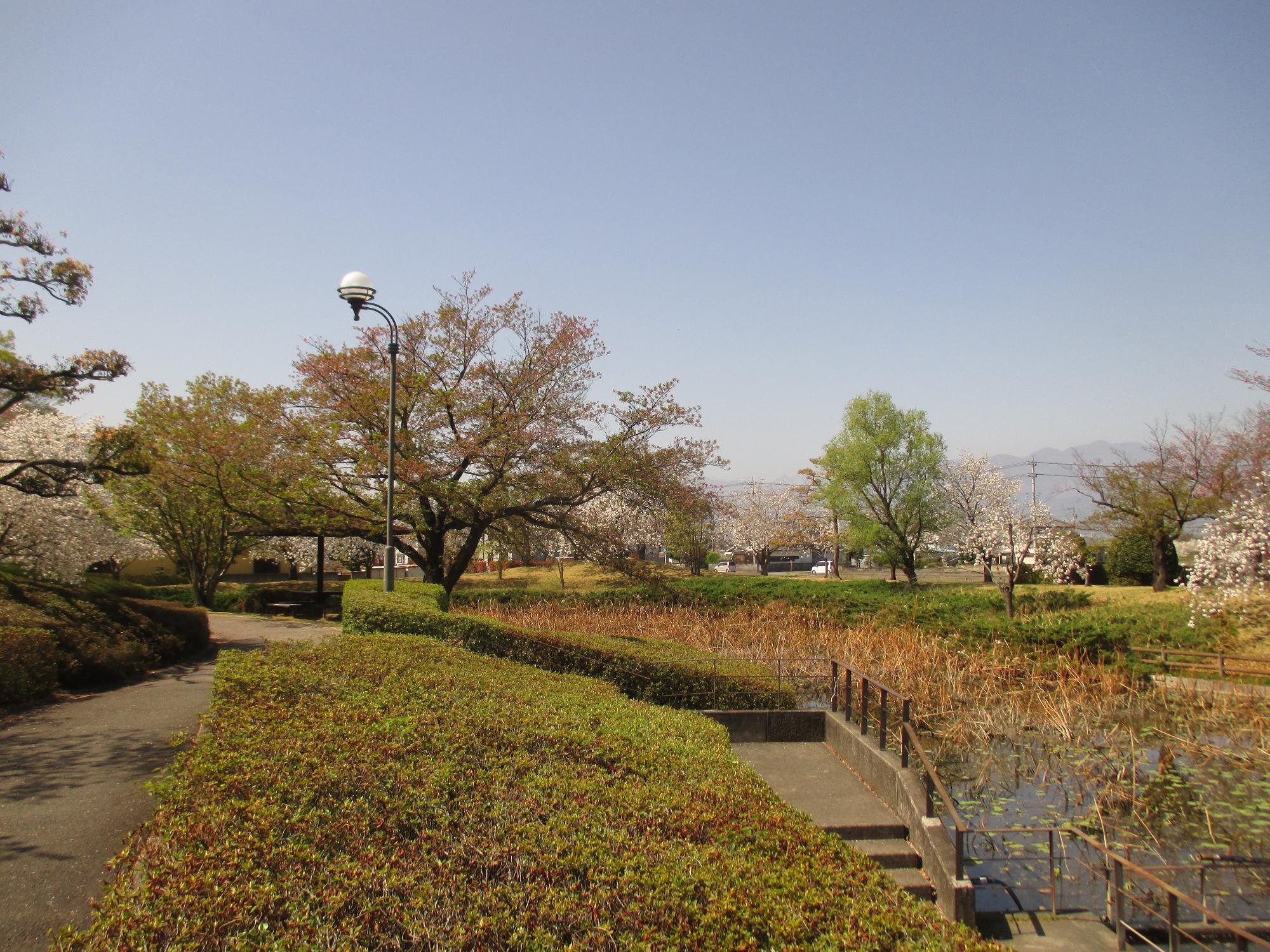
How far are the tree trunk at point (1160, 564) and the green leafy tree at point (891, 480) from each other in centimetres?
767

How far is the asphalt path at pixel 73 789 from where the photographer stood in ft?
13.8

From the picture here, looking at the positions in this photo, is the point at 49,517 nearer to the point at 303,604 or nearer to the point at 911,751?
the point at 303,604

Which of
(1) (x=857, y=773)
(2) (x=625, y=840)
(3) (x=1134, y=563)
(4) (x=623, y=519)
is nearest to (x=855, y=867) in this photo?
(2) (x=625, y=840)

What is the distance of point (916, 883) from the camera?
5934 millimetres

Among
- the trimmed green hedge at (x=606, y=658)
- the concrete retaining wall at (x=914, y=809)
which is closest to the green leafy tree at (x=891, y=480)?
the trimmed green hedge at (x=606, y=658)

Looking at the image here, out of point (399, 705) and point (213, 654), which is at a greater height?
point (399, 705)

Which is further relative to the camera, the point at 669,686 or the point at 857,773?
the point at 669,686

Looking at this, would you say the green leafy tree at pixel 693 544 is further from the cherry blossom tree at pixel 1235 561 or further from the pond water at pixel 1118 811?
the pond water at pixel 1118 811

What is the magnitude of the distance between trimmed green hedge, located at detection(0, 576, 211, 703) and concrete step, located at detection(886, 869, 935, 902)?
999 centimetres

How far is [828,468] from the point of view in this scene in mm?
33344

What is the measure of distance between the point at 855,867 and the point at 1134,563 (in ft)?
95.2

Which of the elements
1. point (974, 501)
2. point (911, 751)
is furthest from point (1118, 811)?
point (974, 501)

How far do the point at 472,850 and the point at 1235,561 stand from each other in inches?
726

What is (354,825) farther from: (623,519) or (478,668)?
(623,519)
